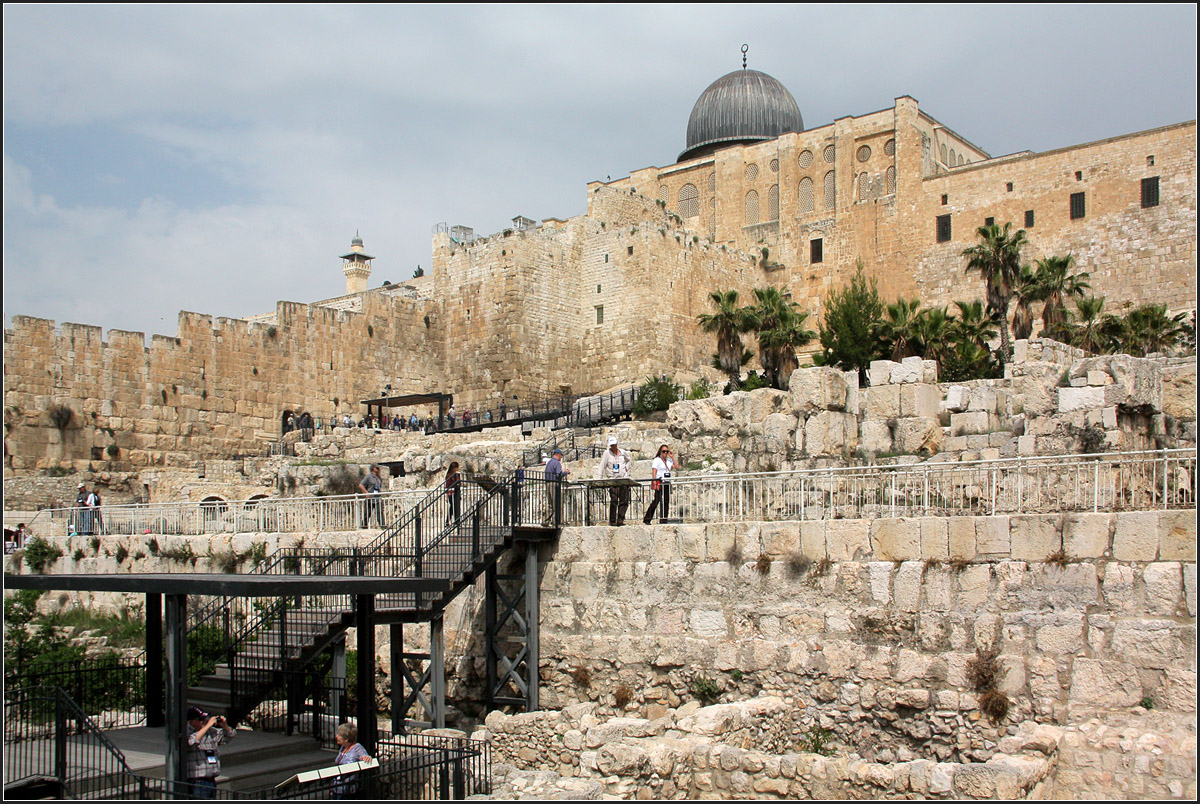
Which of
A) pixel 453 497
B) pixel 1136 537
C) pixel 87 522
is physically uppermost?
pixel 453 497

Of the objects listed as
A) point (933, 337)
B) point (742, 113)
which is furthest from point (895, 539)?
point (742, 113)

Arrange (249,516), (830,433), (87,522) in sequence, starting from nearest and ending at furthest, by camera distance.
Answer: (830,433) → (249,516) → (87,522)

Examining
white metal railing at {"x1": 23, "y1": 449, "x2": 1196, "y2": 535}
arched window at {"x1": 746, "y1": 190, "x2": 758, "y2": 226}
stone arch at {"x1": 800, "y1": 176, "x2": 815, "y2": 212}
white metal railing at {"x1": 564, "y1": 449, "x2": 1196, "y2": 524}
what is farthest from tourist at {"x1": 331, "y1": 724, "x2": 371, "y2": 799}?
arched window at {"x1": 746, "y1": 190, "x2": 758, "y2": 226}

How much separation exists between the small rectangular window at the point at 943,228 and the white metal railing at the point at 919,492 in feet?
75.9

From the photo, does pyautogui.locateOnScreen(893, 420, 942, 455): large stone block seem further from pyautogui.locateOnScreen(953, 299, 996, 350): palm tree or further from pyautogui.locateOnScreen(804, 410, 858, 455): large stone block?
pyautogui.locateOnScreen(953, 299, 996, 350): palm tree

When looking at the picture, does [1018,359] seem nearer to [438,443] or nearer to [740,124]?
[438,443]

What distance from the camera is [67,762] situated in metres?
9.81

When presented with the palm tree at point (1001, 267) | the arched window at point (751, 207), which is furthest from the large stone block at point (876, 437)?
the arched window at point (751, 207)

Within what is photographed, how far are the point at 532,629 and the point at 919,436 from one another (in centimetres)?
655

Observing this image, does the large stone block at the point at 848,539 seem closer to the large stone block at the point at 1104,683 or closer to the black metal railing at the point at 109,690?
the large stone block at the point at 1104,683

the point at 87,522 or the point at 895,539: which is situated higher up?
the point at 895,539

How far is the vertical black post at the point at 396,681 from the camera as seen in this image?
12.3 metres

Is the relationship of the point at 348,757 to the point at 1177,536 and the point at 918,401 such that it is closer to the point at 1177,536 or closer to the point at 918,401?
the point at 1177,536

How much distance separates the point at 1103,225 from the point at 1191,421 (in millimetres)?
17446
